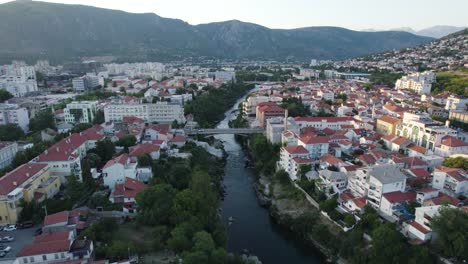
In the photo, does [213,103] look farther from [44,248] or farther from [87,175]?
[44,248]

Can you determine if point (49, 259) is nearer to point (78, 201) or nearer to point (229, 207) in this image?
point (78, 201)

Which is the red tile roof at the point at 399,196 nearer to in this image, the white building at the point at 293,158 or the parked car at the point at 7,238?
the white building at the point at 293,158

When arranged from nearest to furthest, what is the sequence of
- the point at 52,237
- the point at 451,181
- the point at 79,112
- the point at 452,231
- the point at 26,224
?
1. the point at 452,231
2. the point at 52,237
3. the point at 26,224
4. the point at 451,181
5. the point at 79,112

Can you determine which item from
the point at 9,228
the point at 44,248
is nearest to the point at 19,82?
the point at 9,228

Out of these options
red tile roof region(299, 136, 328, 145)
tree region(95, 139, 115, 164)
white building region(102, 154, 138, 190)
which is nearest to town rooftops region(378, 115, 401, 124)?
red tile roof region(299, 136, 328, 145)

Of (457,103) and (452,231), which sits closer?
(452,231)
